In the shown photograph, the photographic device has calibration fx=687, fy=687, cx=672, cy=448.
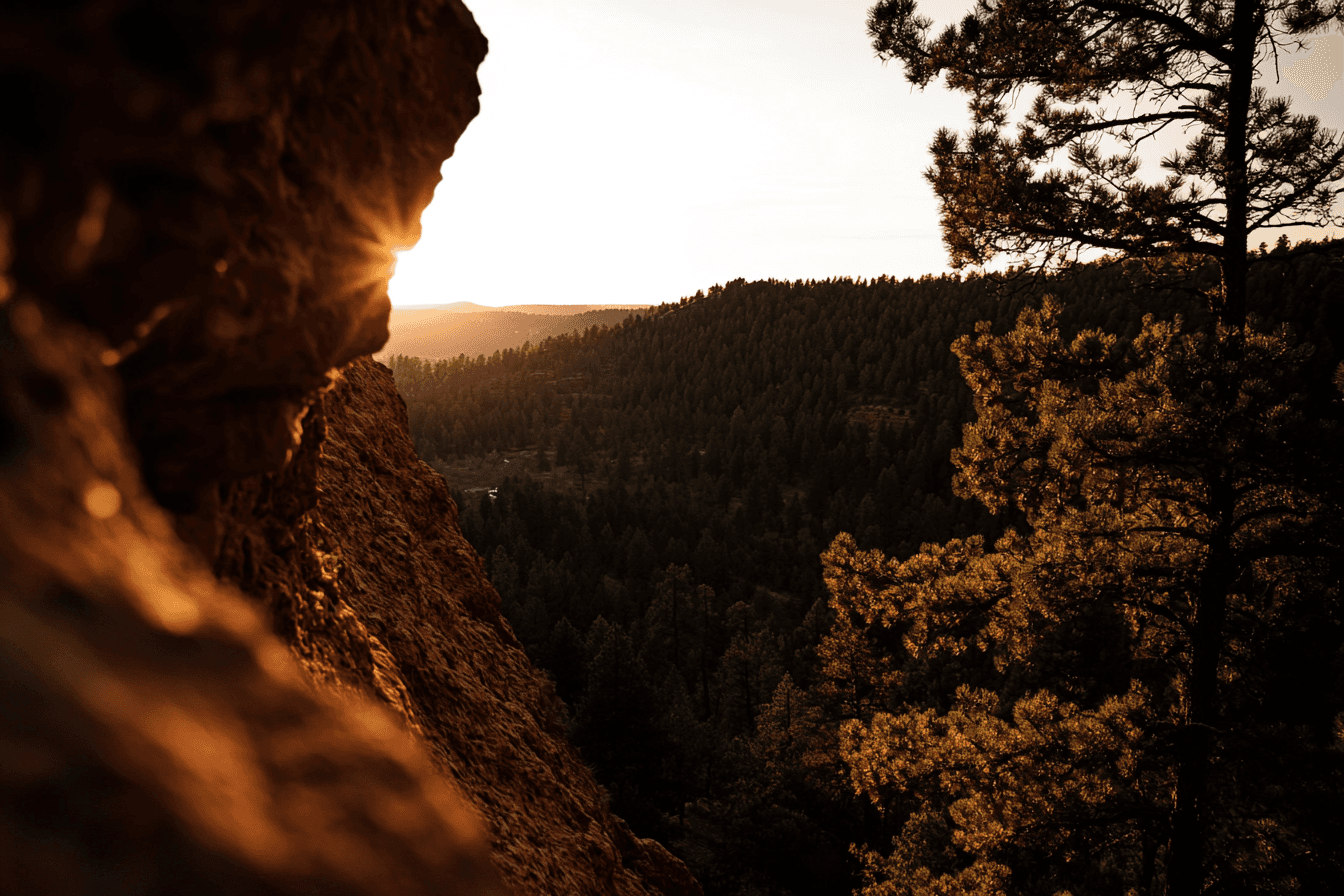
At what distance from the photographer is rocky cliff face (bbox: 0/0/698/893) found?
760 millimetres

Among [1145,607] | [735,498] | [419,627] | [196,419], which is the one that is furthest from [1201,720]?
[735,498]

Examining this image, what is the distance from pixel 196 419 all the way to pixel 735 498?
10338 centimetres

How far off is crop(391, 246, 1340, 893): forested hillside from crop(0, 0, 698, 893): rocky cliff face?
654 centimetres

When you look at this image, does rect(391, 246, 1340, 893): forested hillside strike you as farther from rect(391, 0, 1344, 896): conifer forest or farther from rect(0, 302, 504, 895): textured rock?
rect(0, 302, 504, 895): textured rock

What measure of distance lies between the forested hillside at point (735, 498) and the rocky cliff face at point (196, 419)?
6.54m

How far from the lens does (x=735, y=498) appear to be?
104 meters

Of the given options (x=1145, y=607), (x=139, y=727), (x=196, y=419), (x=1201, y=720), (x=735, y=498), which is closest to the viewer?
(x=139, y=727)

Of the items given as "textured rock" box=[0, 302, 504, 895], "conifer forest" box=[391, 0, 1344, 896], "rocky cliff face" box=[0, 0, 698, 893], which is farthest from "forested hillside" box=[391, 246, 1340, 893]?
"textured rock" box=[0, 302, 504, 895]

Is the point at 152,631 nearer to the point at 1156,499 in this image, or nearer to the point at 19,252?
the point at 19,252

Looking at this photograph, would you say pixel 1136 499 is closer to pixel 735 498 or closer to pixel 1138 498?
pixel 1138 498

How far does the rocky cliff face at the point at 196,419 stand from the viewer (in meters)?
0.76

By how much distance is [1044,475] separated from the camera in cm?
668

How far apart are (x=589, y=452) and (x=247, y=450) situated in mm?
118079

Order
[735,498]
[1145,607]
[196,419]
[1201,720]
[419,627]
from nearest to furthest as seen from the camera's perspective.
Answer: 1. [196,419]
2. [419,627]
3. [1201,720]
4. [1145,607]
5. [735,498]
